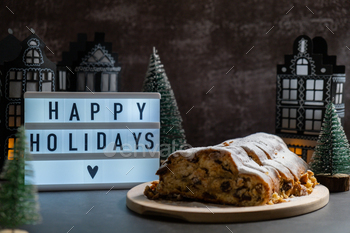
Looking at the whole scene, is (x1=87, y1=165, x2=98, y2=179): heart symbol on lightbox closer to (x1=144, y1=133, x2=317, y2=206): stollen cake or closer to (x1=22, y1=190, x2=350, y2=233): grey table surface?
(x1=22, y1=190, x2=350, y2=233): grey table surface

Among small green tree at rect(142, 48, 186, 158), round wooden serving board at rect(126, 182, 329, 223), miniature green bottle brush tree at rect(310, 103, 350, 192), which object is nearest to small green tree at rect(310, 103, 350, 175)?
miniature green bottle brush tree at rect(310, 103, 350, 192)

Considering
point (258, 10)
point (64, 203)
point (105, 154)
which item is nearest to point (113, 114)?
point (105, 154)

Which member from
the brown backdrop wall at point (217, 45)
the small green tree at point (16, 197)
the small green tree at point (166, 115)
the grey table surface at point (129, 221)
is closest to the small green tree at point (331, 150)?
the grey table surface at point (129, 221)

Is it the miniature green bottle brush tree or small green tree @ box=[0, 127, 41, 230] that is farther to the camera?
the miniature green bottle brush tree

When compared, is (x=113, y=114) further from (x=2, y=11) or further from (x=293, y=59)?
(x=2, y=11)

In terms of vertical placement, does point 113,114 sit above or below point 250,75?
below

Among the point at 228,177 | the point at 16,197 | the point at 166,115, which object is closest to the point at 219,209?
the point at 228,177

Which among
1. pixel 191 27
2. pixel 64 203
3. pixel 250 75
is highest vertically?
pixel 191 27
